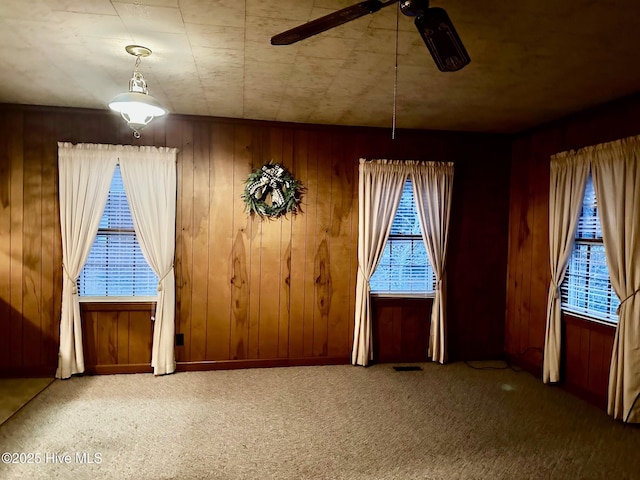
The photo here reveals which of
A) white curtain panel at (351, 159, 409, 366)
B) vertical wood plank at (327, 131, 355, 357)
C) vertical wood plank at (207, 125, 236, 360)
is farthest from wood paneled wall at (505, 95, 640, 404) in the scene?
vertical wood plank at (207, 125, 236, 360)

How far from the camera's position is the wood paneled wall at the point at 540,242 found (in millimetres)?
3576

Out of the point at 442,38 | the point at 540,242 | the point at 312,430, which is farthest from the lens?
the point at 540,242

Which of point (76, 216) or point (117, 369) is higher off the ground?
point (76, 216)

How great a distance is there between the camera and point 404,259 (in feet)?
15.4

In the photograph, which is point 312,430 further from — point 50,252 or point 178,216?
point 50,252

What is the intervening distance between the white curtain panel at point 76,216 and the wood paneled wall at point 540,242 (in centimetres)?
427

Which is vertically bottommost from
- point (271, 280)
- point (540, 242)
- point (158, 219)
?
point (271, 280)

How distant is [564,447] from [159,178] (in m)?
4.05

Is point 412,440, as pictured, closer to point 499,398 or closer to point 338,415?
point 338,415

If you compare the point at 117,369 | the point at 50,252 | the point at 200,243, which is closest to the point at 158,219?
the point at 200,243

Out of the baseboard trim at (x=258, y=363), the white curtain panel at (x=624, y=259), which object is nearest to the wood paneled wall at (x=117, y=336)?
the baseboard trim at (x=258, y=363)

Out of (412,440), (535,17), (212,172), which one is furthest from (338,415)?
(535,17)

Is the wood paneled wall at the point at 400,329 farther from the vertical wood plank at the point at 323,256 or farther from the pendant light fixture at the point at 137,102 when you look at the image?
the pendant light fixture at the point at 137,102

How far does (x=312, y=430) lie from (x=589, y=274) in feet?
9.19
